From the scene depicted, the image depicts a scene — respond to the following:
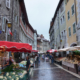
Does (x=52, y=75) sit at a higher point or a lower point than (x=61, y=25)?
lower

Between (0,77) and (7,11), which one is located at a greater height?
(7,11)

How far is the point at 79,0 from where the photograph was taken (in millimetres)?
16141

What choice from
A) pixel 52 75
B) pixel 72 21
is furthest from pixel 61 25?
pixel 52 75

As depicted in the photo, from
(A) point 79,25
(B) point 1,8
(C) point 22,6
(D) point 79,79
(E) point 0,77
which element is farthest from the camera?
(C) point 22,6

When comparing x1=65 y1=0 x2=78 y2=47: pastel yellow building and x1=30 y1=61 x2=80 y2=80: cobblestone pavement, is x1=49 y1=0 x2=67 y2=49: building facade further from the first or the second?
x1=30 y1=61 x2=80 y2=80: cobblestone pavement

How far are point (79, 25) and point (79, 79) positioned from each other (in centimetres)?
953

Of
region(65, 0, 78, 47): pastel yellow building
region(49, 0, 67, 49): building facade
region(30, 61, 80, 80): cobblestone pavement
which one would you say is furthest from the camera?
region(49, 0, 67, 49): building facade

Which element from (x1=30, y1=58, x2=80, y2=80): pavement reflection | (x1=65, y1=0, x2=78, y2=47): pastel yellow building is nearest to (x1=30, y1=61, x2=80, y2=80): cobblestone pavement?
(x1=30, y1=58, x2=80, y2=80): pavement reflection

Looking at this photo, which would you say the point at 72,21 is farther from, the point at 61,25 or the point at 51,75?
the point at 51,75

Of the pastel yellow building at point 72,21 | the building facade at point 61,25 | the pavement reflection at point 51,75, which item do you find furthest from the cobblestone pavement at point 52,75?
the building facade at point 61,25

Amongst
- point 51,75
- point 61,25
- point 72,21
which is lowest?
point 51,75

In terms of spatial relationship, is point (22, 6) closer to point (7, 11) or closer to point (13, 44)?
point (7, 11)

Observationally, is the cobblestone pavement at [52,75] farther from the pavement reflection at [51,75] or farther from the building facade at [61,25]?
the building facade at [61,25]

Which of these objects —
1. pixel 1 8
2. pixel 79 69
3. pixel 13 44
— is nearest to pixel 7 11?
pixel 1 8
